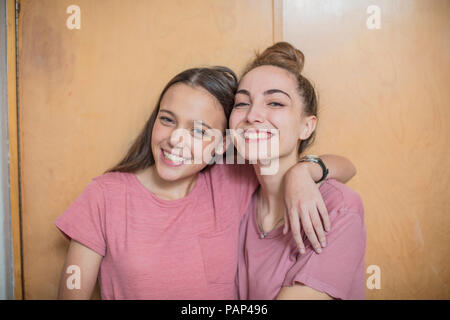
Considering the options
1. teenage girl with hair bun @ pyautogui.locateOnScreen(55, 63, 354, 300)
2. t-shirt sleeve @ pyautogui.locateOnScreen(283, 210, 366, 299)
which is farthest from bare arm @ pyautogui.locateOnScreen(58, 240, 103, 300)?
t-shirt sleeve @ pyautogui.locateOnScreen(283, 210, 366, 299)

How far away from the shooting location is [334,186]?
1011 millimetres

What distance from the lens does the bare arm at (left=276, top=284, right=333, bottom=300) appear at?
2.88ft

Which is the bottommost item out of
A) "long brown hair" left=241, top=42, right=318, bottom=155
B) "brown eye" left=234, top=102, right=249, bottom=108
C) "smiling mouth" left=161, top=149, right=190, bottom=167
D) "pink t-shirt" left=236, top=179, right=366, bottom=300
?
"pink t-shirt" left=236, top=179, right=366, bottom=300

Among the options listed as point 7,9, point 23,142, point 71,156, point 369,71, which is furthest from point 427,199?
point 7,9

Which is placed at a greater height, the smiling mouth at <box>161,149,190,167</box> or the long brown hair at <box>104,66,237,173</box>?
Answer: the long brown hair at <box>104,66,237,173</box>

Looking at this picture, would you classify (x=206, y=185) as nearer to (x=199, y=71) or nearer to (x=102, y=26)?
(x=199, y=71)

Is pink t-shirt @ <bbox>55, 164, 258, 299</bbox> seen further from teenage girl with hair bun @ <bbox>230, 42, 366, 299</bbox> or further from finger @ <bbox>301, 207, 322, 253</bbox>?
finger @ <bbox>301, 207, 322, 253</bbox>

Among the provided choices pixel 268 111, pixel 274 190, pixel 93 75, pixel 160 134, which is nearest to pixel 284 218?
pixel 274 190

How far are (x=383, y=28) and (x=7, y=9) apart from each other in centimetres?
147

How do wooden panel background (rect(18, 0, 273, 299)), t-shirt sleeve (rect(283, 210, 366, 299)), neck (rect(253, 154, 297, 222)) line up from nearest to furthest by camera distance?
t-shirt sleeve (rect(283, 210, 366, 299)) → neck (rect(253, 154, 297, 222)) → wooden panel background (rect(18, 0, 273, 299))

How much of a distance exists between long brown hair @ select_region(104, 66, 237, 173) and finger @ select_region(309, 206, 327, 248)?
1.51 ft

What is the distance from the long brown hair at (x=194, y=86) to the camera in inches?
43.9

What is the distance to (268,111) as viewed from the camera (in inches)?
40.4

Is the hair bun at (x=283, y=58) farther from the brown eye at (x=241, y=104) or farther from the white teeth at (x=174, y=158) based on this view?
the white teeth at (x=174, y=158)
